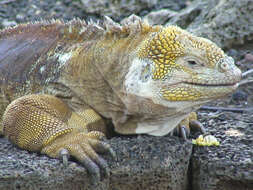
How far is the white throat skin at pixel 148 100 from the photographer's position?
11.9ft

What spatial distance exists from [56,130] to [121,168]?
65 centimetres

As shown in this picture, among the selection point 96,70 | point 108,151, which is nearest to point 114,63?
point 96,70

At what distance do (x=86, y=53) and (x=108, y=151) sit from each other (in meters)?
1.13

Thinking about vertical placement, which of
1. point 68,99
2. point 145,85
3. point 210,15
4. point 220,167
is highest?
point 210,15

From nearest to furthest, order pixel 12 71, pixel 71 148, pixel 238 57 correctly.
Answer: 1. pixel 71 148
2. pixel 12 71
3. pixel 238 57

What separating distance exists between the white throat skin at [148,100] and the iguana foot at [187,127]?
0.28m

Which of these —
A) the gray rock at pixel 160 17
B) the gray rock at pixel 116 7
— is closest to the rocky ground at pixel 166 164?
the gray rock at pixel 160 17

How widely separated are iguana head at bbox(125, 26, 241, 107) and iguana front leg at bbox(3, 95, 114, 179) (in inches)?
21.9

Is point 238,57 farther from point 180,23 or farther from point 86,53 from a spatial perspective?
point 86,53

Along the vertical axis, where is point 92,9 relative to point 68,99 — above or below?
above

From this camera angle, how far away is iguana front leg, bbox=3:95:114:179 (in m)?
3.42

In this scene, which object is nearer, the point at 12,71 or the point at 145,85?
the point at 145,85

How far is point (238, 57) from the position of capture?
22.6 feet

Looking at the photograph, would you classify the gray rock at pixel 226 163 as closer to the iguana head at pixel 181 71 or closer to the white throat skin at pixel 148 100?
the white throat skin at pixel 148 100
